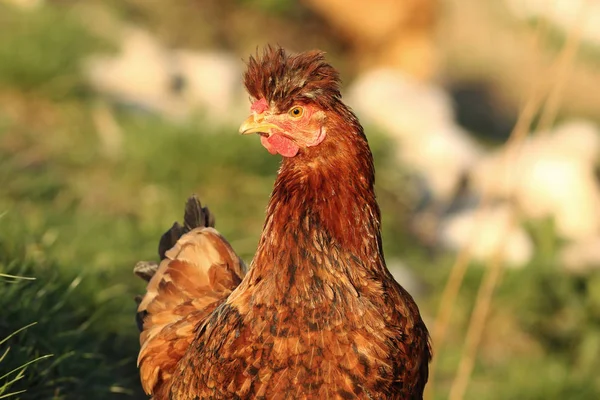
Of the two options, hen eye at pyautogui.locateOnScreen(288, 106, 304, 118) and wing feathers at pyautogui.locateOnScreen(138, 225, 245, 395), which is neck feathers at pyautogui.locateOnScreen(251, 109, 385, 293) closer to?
hen eye at pyautogui.locateOnScreen(288, 106, 304, 118)

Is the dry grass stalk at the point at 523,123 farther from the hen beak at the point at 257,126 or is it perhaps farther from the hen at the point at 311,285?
the hen beak at the point at 257,126

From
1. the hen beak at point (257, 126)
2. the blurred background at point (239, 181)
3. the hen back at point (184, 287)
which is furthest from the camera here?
the blurred background at point (239, 181)

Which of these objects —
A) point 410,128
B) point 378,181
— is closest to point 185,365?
point 378,181

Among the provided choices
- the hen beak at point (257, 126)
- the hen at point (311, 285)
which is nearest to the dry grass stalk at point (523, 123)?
the hen at point (311, 285)

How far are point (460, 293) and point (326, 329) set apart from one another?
13.6 ft

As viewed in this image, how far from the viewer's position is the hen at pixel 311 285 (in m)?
2.62

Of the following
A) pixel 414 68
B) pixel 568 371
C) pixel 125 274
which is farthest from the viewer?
pixel 414 68

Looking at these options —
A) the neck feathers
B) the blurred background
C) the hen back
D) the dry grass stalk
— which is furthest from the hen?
the dry grass stalk

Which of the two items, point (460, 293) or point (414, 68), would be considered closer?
point (460, 293)

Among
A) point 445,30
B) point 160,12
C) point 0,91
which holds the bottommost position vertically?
point 0,91

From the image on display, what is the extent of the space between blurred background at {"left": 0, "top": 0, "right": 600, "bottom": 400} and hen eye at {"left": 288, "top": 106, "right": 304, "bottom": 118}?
123 cm

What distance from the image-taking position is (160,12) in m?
9.90

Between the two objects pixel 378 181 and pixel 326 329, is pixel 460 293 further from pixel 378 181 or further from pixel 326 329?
pixel 326 329

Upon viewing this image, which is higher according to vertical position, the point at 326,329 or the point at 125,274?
the point at 326,329
